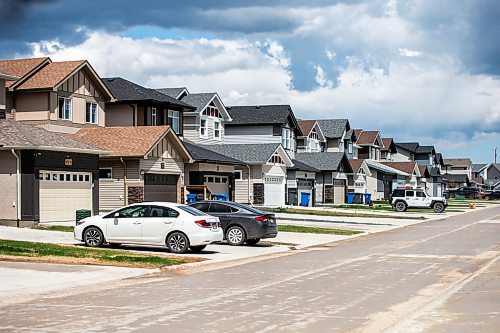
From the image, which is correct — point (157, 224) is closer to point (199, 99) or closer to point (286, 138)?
point (199, 99)

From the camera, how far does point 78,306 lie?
491 inches

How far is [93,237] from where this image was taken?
22.9 m

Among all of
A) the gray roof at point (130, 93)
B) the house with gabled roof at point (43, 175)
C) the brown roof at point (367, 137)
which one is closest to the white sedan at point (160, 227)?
the house with gabled roof at point (43, 175)

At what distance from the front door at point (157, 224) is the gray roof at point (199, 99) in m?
32.0

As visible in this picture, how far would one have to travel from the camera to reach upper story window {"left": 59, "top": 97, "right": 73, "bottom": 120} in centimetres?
3878

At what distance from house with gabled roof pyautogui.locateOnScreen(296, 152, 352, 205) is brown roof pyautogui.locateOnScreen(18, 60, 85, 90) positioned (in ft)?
110

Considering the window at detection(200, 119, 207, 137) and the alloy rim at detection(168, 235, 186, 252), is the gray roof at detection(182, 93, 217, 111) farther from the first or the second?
the alloy rim at detection(168, 235, 186, 252)

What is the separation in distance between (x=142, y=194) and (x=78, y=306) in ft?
85.0

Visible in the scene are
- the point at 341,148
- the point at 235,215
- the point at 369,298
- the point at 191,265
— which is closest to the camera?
the point at 369,298

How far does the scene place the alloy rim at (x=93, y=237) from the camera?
22.9 m

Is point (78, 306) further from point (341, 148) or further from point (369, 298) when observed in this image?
point (341, 148)

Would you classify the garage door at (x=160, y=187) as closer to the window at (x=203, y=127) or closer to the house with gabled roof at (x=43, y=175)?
the house with gabled roof at (x=43, y=175)

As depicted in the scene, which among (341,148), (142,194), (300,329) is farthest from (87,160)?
(341,148)

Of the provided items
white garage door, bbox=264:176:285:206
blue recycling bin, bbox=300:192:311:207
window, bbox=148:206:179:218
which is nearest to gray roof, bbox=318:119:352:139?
blue recycling bin, bbox=300:192:311:207
